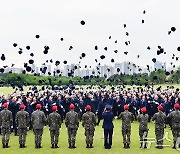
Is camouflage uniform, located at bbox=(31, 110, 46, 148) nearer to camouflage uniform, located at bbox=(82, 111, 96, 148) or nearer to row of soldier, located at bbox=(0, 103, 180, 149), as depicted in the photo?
row of soldier, located at bbox=(0, 103, 180, 149)

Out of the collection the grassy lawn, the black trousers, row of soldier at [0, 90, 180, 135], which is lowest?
the grassy lawn

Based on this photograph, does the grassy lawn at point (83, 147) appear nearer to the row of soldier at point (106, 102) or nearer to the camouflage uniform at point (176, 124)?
the camouflage uniform at point (176, 124)

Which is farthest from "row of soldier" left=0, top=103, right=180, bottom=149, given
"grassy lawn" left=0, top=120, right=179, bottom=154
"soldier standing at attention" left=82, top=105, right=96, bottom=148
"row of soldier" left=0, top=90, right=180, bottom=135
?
"row of soldier" left=0, top=90, right=180, bottom=135

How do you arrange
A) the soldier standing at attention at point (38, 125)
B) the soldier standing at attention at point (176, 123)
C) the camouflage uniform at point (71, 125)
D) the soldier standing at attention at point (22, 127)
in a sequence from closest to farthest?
1. the soldier standing at attention at point (176, 123)
2. the soldier standing at attention at point (38, 125)
3. the soldier standing at attention at point (22, 127)
4. the camouflage uniform at point (71, 125)

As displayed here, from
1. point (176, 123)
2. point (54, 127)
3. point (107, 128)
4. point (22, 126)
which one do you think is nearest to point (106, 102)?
point (107, 128)

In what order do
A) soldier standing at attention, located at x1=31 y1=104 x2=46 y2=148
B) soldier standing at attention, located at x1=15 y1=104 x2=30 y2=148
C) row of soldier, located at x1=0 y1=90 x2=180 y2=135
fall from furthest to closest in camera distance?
row of soldier, located at x1=0 y1=90 x2=180 y2=135
soldier standing at attention, located at x1=15 y1=104 x2=30 y2=148
soldier standing at attention, located at x1=31 y1=104 x2=46 y2=148

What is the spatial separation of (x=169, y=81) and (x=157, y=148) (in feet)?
341

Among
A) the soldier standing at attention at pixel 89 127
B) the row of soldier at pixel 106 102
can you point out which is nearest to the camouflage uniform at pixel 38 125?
the soldier standing at attention at pixel 89 127

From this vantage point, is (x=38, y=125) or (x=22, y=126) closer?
(x=38, y=125)

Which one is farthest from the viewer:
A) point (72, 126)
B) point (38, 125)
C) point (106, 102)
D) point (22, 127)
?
point (106, 102)

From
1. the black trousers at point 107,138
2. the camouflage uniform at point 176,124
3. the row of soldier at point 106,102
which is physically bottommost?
the black trousers at point 107,138

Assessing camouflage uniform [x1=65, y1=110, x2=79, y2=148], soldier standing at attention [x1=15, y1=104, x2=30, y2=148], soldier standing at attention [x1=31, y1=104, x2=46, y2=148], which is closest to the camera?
soldier standing at attention [x1=31, y1=104, x2=46, y2=148]

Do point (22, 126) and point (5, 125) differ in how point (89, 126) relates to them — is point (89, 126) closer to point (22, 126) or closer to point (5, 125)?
point (22, 126)

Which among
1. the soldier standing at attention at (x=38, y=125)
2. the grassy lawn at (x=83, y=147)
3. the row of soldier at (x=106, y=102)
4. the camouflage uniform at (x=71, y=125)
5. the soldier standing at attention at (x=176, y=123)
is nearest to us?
the grassy lawn at (x=83, y=147)
